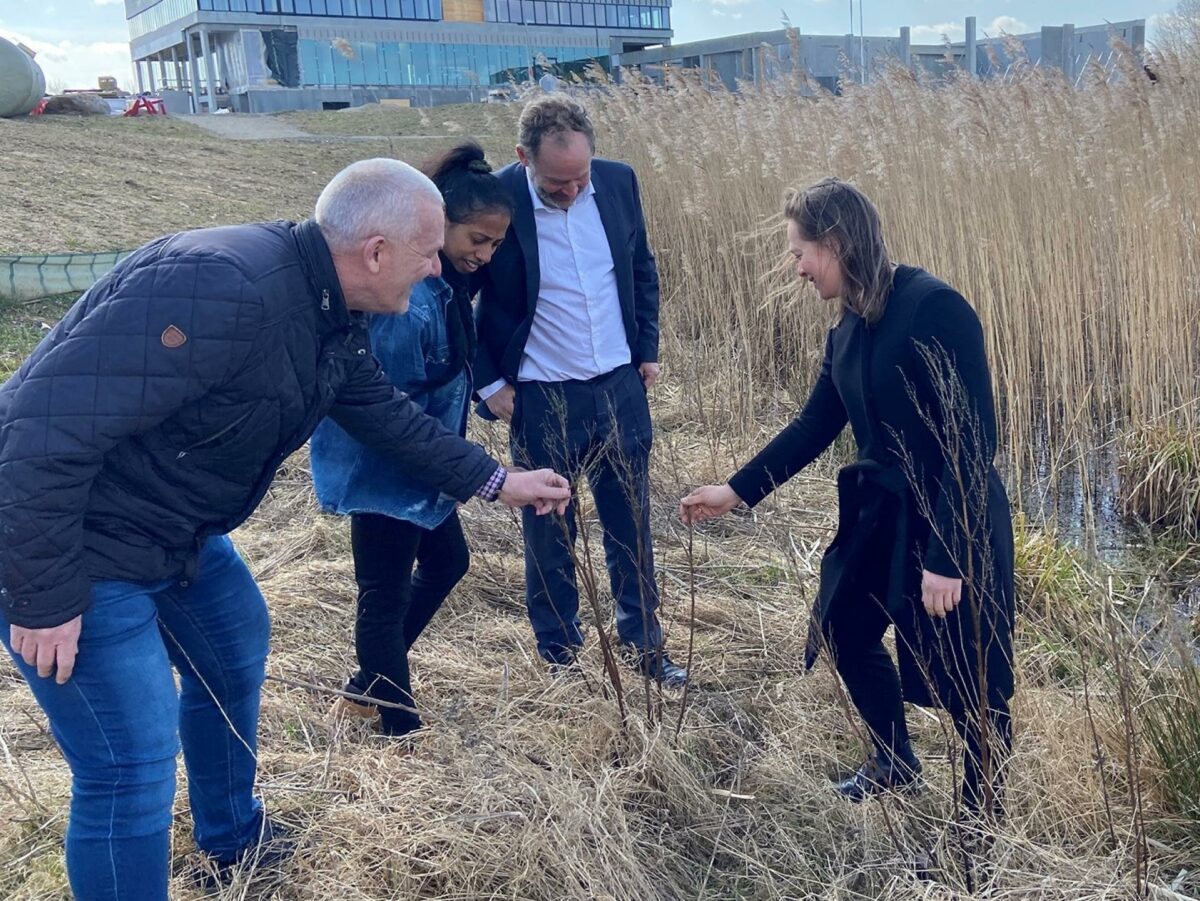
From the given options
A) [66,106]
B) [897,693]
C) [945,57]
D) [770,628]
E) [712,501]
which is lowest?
[770,628]

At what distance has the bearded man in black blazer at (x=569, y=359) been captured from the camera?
299cm

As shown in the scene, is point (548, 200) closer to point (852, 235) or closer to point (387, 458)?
point (387, 458)

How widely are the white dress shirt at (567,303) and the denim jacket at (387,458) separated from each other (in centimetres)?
56

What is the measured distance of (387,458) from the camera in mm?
2367

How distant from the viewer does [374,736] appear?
274 cm

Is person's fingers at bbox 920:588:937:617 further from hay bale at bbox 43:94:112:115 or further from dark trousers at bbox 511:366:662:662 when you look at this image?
hay bale at bbox 43:94:112:115

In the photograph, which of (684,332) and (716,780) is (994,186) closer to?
(684,332)

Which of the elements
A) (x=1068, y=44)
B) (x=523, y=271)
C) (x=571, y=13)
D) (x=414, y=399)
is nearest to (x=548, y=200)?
(x=523, y=271)

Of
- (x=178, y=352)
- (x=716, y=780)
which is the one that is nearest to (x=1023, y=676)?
(x=716, y=780)

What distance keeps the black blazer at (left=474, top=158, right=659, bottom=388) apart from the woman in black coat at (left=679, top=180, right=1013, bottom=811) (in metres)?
0.91

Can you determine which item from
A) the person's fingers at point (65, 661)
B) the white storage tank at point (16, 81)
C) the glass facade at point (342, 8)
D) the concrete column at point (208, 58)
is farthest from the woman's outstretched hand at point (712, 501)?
the glass facade at point (342, 8)

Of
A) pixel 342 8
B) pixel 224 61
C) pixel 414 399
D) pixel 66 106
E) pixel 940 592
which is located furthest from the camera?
pixel 342 8

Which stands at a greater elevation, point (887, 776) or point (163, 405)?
point (163, 405)

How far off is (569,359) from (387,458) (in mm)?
822
